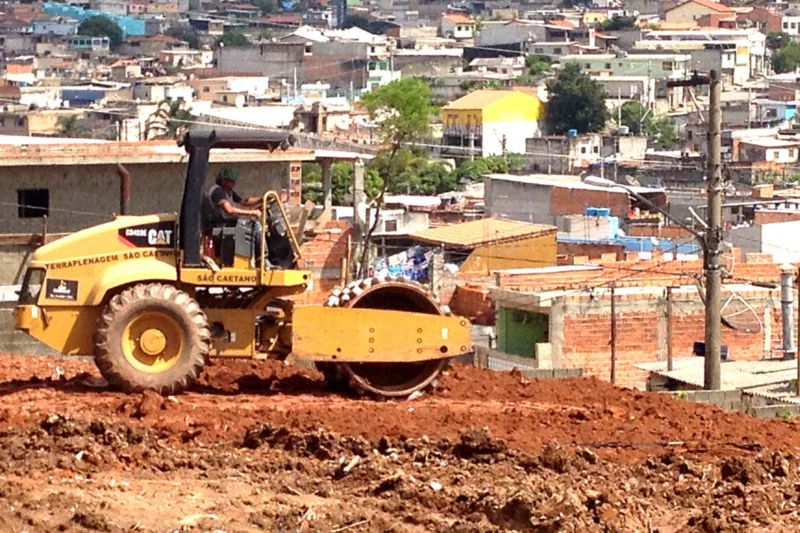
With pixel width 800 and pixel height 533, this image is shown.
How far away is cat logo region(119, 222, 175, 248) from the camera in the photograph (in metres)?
14.0

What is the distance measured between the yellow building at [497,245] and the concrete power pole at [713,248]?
1531cm

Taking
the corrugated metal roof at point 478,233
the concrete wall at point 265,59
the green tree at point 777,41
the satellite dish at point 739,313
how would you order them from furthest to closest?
the green tree at point 777,41 < the concrete wall at point 265,59 < the corrugated metal roof at point 478,233 < the satellite dish at point 739,313

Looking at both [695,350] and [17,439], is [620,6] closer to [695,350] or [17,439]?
[695,350]

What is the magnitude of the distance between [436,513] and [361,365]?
3388mm

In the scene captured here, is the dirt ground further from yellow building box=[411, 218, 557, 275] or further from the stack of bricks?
yellow building box=[411, 218, 557, 275]

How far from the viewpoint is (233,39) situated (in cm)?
13650

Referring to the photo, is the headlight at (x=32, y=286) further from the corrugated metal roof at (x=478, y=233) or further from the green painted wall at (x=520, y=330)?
the corrugated metal roof at (x=478, y=233)

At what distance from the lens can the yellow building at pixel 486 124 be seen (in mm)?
80375

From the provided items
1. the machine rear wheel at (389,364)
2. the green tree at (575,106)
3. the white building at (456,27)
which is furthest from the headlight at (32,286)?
the white building at (456,27)

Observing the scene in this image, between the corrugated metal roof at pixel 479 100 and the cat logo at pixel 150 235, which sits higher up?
the cat logo at pixel 150 235

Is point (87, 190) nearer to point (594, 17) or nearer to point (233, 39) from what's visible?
point (233, 39)

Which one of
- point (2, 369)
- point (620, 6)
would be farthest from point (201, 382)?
point (620, 6)

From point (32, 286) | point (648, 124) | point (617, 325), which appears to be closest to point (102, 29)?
point (648, 124)

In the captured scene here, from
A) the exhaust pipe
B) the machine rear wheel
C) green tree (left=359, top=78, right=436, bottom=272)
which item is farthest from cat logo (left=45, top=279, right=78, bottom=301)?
green tree (left=359, top=78, right=436, bottom=272)
